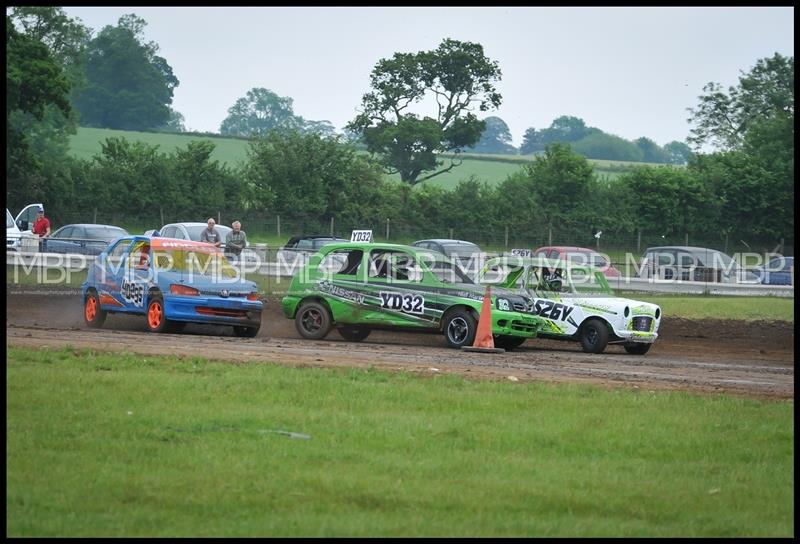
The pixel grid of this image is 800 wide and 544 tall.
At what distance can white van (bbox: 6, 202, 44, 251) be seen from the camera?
35.9m

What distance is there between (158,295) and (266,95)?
426 feet

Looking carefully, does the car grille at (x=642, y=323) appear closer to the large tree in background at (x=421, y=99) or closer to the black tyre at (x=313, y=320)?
the black tyre at (x=313, y=320)

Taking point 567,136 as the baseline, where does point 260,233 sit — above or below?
below

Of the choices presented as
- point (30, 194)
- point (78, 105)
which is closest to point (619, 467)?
point (30, 194)

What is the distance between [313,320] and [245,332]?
1252 mm

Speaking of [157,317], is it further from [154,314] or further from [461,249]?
[461,249]

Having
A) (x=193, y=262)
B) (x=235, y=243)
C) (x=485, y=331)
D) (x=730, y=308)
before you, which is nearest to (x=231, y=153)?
(x=235, y=243)

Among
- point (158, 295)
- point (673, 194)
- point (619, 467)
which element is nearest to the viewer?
point (619, 467)

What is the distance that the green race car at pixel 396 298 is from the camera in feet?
64.2

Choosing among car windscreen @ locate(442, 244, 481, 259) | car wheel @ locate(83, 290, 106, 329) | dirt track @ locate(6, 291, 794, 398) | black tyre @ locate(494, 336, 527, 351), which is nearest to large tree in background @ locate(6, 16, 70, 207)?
car windscreen @ locate(442, 244, 481, 259)

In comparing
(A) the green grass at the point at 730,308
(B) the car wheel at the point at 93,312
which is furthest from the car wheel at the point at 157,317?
(A) the green grass at the point at 730,308

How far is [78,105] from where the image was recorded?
110m

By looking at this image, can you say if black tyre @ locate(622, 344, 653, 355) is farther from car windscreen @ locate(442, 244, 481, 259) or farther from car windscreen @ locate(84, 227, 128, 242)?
car windscreen @ locate(84, 227, 128, 242)

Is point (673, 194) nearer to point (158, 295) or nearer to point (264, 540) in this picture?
point (158, 295)
